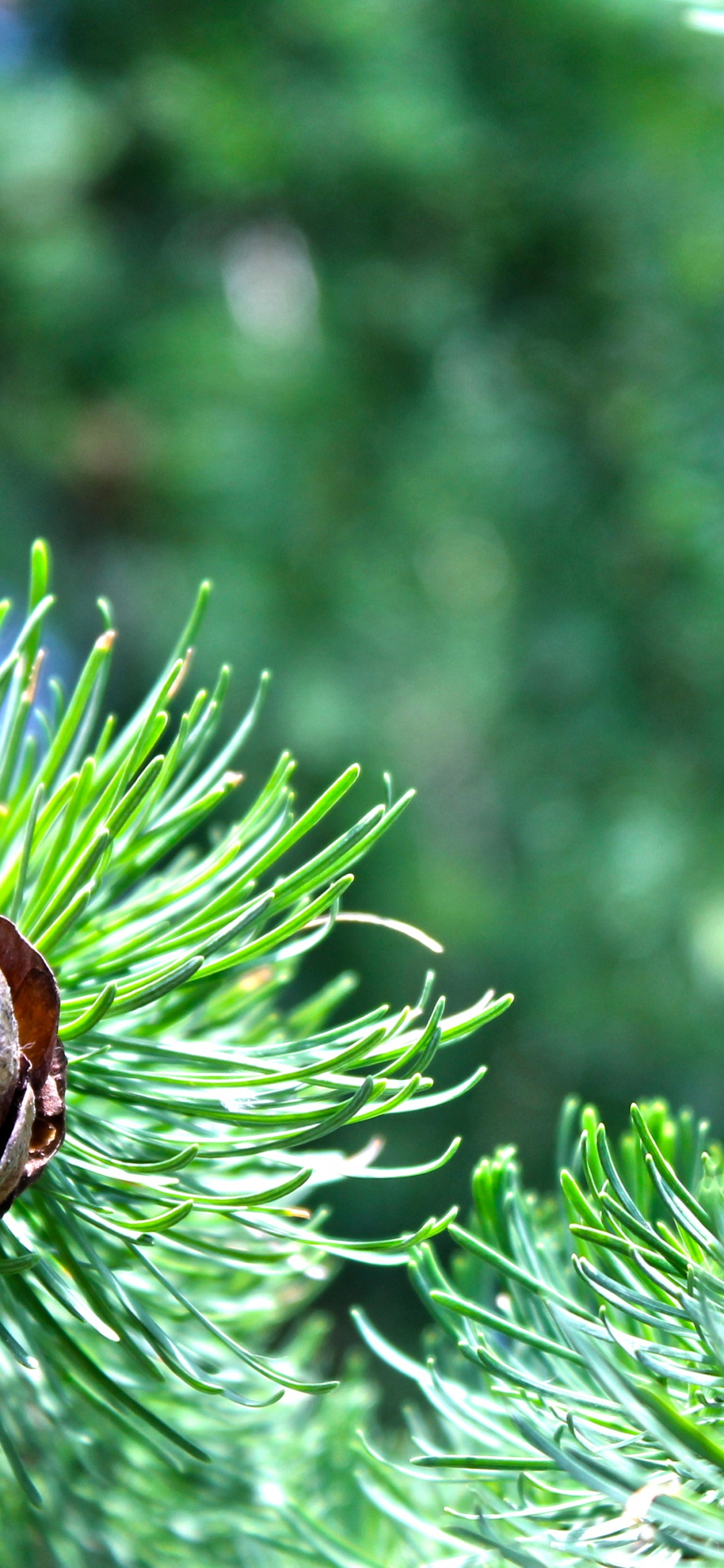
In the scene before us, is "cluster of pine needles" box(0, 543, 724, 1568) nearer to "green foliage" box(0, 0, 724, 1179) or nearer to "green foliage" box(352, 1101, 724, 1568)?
"green foliage" box(352, 1101, 724, 1568)

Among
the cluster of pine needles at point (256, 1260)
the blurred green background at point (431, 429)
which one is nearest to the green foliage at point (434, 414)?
the blurred green background at point (431, 429)

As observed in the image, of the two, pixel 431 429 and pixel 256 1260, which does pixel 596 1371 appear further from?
pixel 431 429

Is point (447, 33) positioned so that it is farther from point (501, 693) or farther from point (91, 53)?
point (501, 693)

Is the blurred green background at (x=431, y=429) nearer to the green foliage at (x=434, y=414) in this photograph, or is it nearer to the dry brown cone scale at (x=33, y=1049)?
the green foliage at (x=434, y=414)

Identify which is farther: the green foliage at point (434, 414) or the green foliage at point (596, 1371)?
the green foliage at point (434, 414)

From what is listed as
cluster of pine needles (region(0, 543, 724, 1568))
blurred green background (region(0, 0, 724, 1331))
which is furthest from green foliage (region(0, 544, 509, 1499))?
→ blurred green background (region(0, 0, 724, 1331))

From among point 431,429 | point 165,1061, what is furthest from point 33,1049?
point 431,429

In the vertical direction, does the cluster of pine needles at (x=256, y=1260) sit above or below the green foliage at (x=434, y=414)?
below

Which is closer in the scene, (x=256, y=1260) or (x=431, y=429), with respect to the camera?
(x=256, y=1260)
